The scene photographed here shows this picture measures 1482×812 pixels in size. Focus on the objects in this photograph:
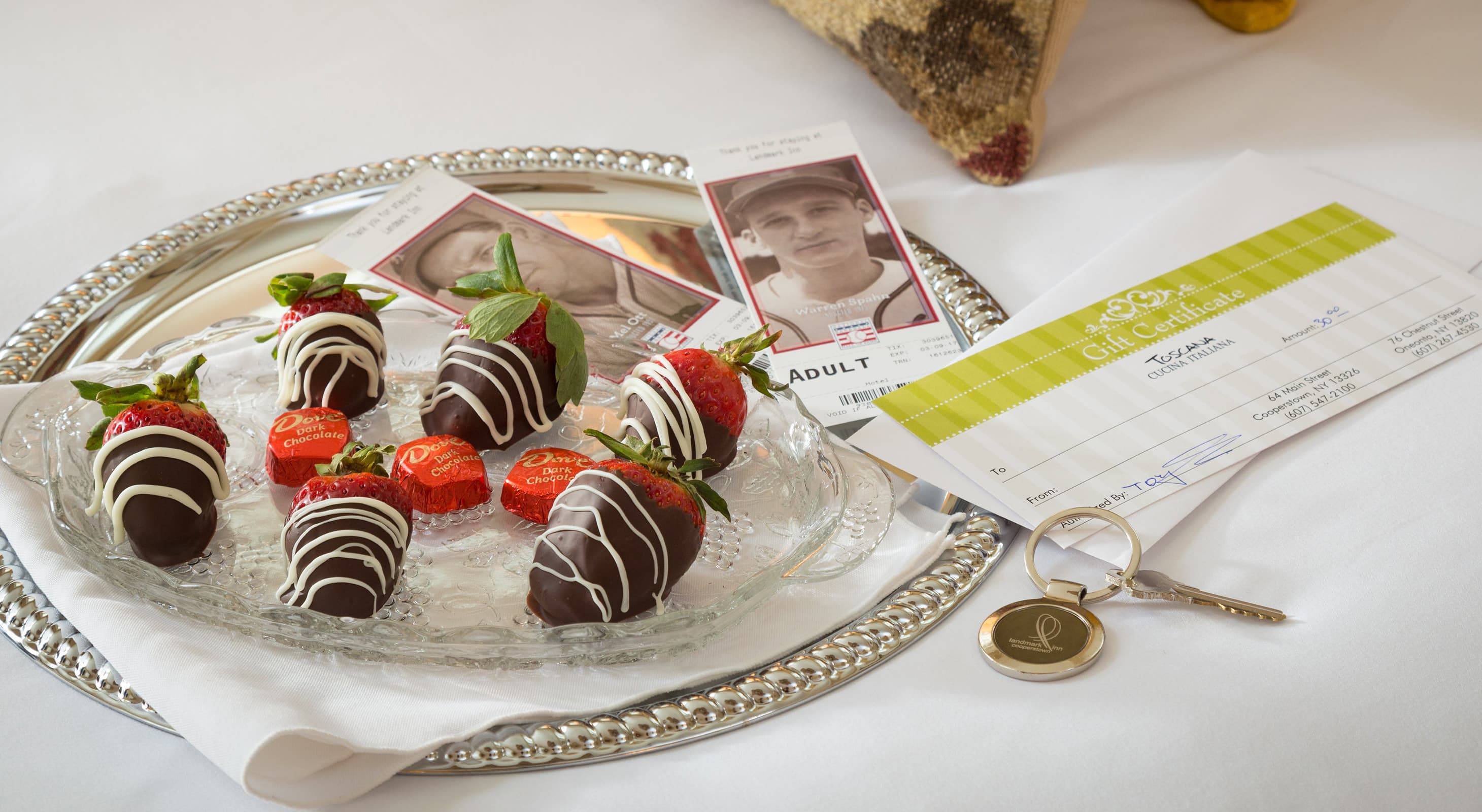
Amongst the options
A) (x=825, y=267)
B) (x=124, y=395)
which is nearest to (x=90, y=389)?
(x=124, y=395)

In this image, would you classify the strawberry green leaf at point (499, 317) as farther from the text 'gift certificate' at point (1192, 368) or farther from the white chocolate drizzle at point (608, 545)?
the text 'gift certificate' at point (1192, 368)

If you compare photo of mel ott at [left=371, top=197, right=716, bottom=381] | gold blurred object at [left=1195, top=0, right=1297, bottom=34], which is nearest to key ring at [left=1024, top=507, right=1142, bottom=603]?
photo of mel ott at [left=371, top=197, right=716, bottom=381]

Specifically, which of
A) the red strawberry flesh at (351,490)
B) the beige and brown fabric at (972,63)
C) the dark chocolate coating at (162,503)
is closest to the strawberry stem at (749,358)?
the red strawberry flesh at (351,490)

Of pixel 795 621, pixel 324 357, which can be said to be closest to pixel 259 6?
pixel 324 357

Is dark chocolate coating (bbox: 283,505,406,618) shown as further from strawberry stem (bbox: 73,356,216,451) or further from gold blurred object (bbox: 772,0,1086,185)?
gold blurred object (bbox: 772,0,1086,185)

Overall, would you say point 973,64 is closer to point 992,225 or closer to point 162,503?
point 992,225

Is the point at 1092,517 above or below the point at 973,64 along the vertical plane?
below

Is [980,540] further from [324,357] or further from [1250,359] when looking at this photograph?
[324,357]
